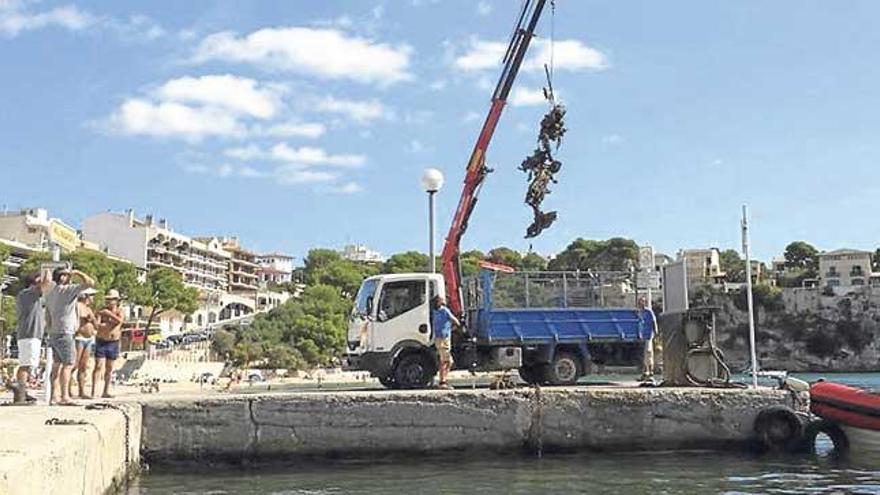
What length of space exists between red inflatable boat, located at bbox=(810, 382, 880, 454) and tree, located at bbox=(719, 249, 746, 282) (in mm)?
135775

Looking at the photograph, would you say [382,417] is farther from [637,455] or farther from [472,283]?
[472,283]

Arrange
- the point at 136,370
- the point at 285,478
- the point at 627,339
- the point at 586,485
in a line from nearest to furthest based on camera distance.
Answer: the point at 586,485 < the point at 285,478 < the point at 627,339 < the point at 136,370

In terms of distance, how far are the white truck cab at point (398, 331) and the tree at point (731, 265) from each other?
5343 inches

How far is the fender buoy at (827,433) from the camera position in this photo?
1355cm

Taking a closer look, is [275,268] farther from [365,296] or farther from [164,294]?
[365,296]

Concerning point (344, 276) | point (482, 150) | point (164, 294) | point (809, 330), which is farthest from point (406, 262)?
point (482, 150)

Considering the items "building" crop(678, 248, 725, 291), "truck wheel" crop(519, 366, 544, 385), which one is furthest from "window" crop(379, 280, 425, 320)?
"building" crop(678, 248, 725, 291)

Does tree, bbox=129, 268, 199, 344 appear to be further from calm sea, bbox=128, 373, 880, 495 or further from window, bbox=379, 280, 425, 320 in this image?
calm sea, bbox=128, 373, 880, 495

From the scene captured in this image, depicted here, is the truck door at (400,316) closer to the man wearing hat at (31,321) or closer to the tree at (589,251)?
the man wearing hat at (31,321)

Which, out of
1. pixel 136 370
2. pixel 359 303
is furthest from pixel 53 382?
pixel 136 370

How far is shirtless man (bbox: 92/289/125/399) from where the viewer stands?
521 inches

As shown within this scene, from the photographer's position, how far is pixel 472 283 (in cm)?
1767

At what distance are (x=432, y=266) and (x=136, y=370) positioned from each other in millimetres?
64375

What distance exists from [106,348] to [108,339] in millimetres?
151
